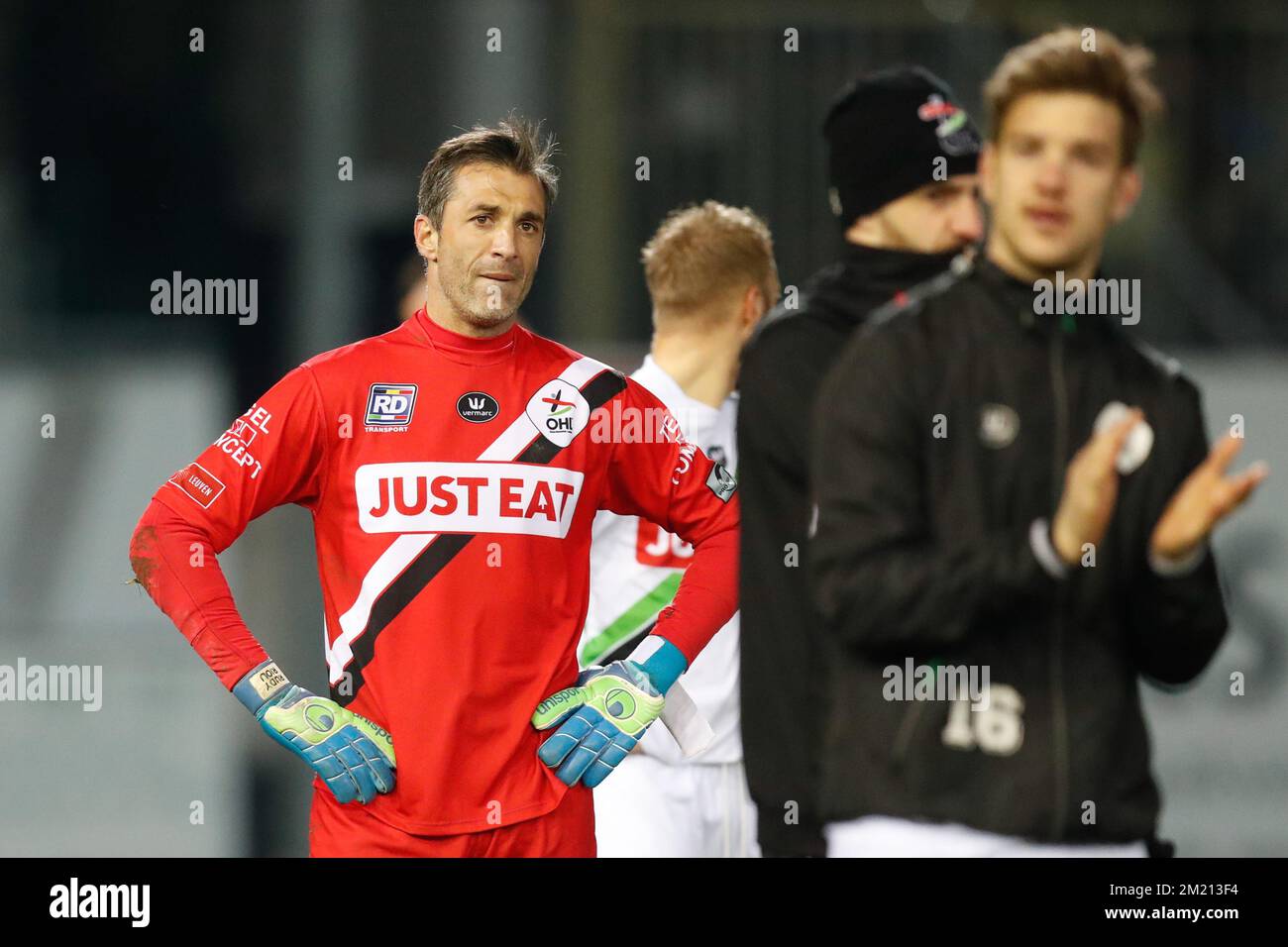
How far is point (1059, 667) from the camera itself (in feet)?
10.5

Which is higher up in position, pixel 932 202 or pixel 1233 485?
pixel 932 202

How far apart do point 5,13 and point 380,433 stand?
22.4 feet

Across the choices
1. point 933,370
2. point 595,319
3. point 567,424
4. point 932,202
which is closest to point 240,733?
point 595,319

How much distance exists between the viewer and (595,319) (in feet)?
32.9

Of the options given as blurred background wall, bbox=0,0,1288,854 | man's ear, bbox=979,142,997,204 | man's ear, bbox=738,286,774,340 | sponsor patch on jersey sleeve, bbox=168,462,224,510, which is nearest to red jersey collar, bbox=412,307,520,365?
sponsor patch on jersey sleeve, bbox=168,462,224,510

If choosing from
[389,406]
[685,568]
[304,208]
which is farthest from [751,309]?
[304,208]

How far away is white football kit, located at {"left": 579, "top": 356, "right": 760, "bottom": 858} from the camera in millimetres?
5262

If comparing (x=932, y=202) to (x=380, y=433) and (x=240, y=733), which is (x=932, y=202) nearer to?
(x=380, y=433)

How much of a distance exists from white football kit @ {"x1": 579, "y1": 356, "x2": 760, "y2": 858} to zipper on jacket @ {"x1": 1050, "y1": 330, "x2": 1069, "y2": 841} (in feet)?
6.71

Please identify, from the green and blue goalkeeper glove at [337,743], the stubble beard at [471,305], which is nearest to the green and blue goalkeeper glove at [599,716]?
the green and blue goalkeeper glove at [337,743]

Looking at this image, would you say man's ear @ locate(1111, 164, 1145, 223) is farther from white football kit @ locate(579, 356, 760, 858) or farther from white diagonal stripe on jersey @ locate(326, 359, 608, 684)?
white football kit @ locate(579, 356, 760, 858)

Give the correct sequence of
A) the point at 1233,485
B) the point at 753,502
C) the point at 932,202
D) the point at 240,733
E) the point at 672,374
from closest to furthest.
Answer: the point at 1233,485, the point at 753,502, the point at 932,202, the point at 672,374, the point at 240,733

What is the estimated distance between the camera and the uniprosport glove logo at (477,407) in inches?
168

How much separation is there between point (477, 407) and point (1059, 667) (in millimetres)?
1499
